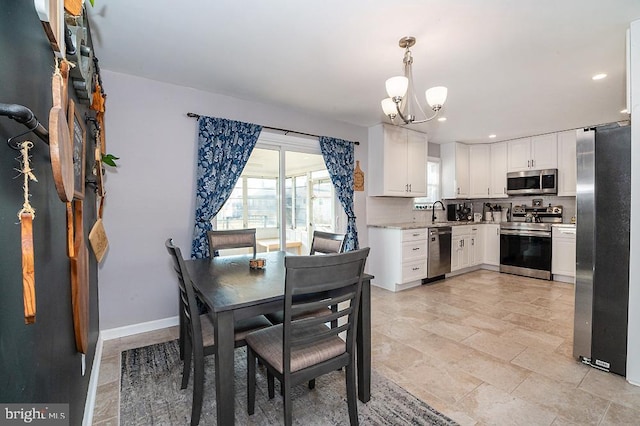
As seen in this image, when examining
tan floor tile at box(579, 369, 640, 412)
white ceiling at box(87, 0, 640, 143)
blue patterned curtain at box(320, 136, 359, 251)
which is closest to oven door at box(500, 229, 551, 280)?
white ceiling at box(87, 0, 640, 143)

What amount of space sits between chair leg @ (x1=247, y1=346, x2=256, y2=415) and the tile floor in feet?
2.58

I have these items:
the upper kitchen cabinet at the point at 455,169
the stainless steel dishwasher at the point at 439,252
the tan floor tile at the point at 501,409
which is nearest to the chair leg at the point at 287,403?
the tan floor tile at the point at 501,409

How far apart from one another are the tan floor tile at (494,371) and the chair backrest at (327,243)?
131 cm

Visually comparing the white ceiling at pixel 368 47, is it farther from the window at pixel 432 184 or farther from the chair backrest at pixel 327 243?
the window at pixel 432 184

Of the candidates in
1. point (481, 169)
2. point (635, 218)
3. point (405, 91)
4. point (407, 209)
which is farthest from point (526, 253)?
point (405, 91)

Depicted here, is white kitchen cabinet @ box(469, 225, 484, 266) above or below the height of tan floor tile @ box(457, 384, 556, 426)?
above

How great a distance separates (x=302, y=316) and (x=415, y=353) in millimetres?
1120

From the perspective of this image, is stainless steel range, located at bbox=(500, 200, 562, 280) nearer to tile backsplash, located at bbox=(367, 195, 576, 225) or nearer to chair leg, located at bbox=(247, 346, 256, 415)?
tile backsplash, located at bbox=(367, 195, 576, 225)

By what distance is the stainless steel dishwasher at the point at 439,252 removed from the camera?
462 cm

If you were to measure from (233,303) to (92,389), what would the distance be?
52.2 inches

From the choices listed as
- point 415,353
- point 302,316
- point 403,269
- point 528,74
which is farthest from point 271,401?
point 528,74

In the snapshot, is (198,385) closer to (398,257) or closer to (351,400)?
(351,400)

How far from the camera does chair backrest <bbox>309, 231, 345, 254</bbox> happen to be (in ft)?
→ 8.50

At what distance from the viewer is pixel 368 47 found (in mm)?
2293
